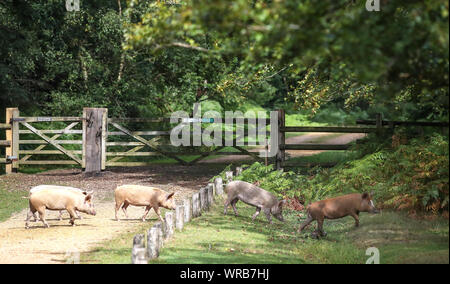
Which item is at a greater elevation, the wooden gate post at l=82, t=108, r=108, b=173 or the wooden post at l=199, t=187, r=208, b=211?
the wooden gate post at l=82, t=108, r=108, b=173

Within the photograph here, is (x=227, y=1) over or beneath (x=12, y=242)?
over

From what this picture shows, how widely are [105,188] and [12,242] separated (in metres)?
7.52

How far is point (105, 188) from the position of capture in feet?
60.3

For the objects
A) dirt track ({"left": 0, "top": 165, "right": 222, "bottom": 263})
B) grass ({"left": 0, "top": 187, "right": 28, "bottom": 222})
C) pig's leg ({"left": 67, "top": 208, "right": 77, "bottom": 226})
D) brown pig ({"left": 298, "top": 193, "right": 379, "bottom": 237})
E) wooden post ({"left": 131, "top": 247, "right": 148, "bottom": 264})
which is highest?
brown pig ({"left": 298, "top": 193, "right": 379, "bottom": 237})

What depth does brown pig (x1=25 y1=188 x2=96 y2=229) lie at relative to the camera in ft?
40.1

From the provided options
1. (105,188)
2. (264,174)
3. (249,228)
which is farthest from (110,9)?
(249,228)

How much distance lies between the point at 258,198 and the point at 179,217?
232cm

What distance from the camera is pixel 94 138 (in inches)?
839

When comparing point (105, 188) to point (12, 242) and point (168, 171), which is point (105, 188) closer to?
point (168, 171)

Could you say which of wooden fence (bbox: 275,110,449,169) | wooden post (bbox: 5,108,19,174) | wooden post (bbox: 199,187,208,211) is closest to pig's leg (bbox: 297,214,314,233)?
wooden post (bbox: 199,187,208,211)

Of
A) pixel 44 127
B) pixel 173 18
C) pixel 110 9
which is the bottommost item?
pixel 44 127

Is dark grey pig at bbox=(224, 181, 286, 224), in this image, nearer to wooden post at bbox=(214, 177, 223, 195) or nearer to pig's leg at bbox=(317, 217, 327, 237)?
pig's leg at bbox=(317, 217, 327, 237)

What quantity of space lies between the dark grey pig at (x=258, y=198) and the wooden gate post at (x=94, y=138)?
8915 mm
